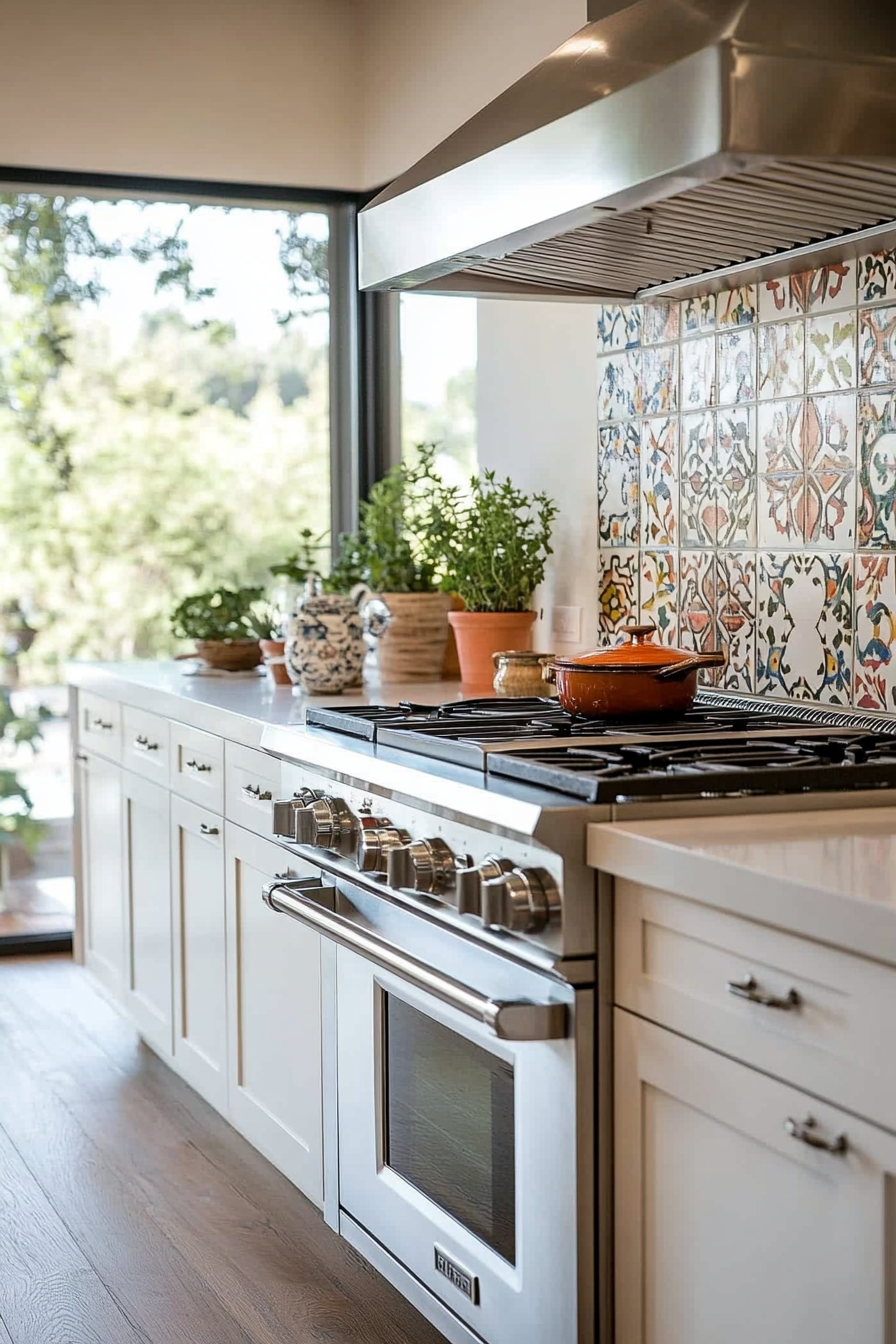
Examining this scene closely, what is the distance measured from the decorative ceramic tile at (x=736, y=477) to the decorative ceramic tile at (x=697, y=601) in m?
0.06

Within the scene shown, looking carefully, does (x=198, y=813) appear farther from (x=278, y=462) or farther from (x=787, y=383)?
(x=278, y=462)

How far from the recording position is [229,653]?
3686 millimetres

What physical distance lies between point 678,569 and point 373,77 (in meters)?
2.08

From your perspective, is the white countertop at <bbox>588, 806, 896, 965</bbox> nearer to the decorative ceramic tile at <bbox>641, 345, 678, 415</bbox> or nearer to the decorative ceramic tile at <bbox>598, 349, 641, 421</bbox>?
the decorative ceramic tile at <bbox>641, 345, 678, 415</bbox>

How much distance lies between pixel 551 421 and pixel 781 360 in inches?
32.7

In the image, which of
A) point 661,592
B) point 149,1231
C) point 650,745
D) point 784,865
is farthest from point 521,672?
point 784,865

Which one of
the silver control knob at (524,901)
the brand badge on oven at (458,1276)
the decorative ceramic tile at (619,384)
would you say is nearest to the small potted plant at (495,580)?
the decorative ceramic tile at (619,384)

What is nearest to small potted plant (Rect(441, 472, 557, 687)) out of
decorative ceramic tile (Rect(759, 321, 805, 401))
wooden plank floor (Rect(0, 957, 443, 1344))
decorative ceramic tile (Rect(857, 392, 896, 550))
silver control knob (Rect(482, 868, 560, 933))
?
decorative ceramic tile (Rect(759, 321, 805, 401))

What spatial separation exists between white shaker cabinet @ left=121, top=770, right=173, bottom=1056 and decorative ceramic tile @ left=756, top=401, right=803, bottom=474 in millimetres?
1428

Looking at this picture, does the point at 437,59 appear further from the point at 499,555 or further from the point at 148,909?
the point at 148,909

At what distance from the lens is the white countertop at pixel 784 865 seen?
4.28 feet

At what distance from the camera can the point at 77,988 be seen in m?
4.11

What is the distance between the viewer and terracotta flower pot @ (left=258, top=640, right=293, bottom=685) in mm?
3471

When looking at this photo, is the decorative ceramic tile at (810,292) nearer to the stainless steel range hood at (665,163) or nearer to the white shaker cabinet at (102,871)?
the stainless steel range hood at (665,163)
